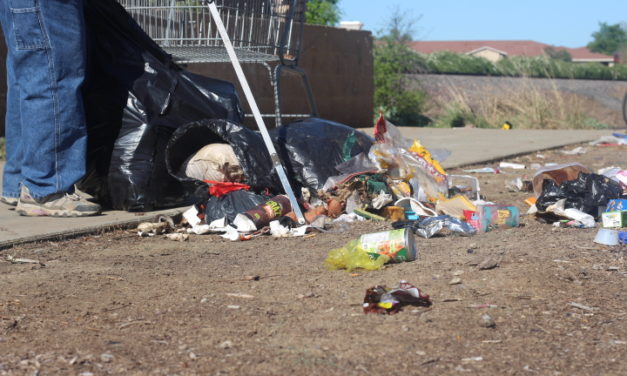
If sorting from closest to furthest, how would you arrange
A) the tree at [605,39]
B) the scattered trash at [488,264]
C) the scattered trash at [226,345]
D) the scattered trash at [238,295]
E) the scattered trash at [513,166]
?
the scattered trash at [226,345] → the scattered trash at [238,295] → the scattered trash at [488,264] → the scattered trash at [513,166] → the tree at [605,39]

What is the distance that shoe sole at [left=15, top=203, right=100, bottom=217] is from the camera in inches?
190

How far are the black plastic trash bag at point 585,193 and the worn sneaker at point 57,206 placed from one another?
2697mm

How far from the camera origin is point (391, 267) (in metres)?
3.72

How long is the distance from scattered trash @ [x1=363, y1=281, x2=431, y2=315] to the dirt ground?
0.17 feet

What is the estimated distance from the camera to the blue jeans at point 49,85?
15.6 feet

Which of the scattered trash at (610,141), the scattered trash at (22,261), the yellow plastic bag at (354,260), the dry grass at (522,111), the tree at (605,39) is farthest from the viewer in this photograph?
the tree at (605,39)

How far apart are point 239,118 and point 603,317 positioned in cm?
312

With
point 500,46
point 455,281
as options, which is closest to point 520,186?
point 455,281

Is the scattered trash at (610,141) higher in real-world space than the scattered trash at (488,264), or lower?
lower

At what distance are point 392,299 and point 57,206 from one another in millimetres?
2519

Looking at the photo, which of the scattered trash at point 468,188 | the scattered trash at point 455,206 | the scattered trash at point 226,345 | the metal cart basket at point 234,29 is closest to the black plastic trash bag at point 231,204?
the scattered trash at point 455,206

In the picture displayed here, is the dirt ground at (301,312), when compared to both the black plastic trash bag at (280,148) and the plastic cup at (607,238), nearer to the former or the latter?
the plastic cup at (607,238)

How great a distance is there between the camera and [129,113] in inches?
202

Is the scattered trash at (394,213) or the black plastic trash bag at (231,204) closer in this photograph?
the black plastic trash bag at (231,204)
